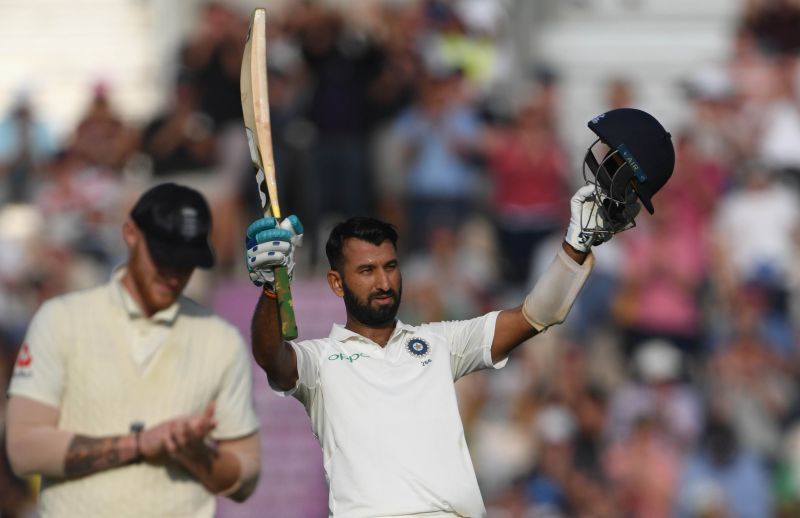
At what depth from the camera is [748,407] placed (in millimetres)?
11938

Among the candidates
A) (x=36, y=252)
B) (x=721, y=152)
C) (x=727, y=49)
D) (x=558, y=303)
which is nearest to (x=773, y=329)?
(x=721, y=152)

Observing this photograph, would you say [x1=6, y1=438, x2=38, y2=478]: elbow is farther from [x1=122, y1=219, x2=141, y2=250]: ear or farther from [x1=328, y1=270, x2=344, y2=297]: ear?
[x1=328, y1=270, x2=344, y2=297]: ear

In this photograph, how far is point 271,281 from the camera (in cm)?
577

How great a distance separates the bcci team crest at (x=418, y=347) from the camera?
241 inches

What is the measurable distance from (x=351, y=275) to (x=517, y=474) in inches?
227

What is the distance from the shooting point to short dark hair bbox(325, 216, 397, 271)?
241 inches

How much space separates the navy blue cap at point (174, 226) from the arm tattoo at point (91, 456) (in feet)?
2.43

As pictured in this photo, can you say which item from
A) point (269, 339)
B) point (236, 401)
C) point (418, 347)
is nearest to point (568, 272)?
point (418, 347)

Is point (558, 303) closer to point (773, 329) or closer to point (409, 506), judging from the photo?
point (409, 506)

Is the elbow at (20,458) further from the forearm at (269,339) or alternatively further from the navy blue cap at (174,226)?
the forearm at (269,339)

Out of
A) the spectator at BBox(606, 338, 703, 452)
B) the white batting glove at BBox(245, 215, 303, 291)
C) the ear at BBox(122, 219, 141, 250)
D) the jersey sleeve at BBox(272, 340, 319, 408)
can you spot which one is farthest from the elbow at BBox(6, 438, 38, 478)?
the spectator at BBox(606, 338, 703, 452)

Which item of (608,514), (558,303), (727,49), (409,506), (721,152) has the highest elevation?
(727,49)

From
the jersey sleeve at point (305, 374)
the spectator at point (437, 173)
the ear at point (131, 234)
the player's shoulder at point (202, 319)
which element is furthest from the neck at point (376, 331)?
the spectator at point (437, 173)

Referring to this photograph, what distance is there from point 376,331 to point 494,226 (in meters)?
6.95
